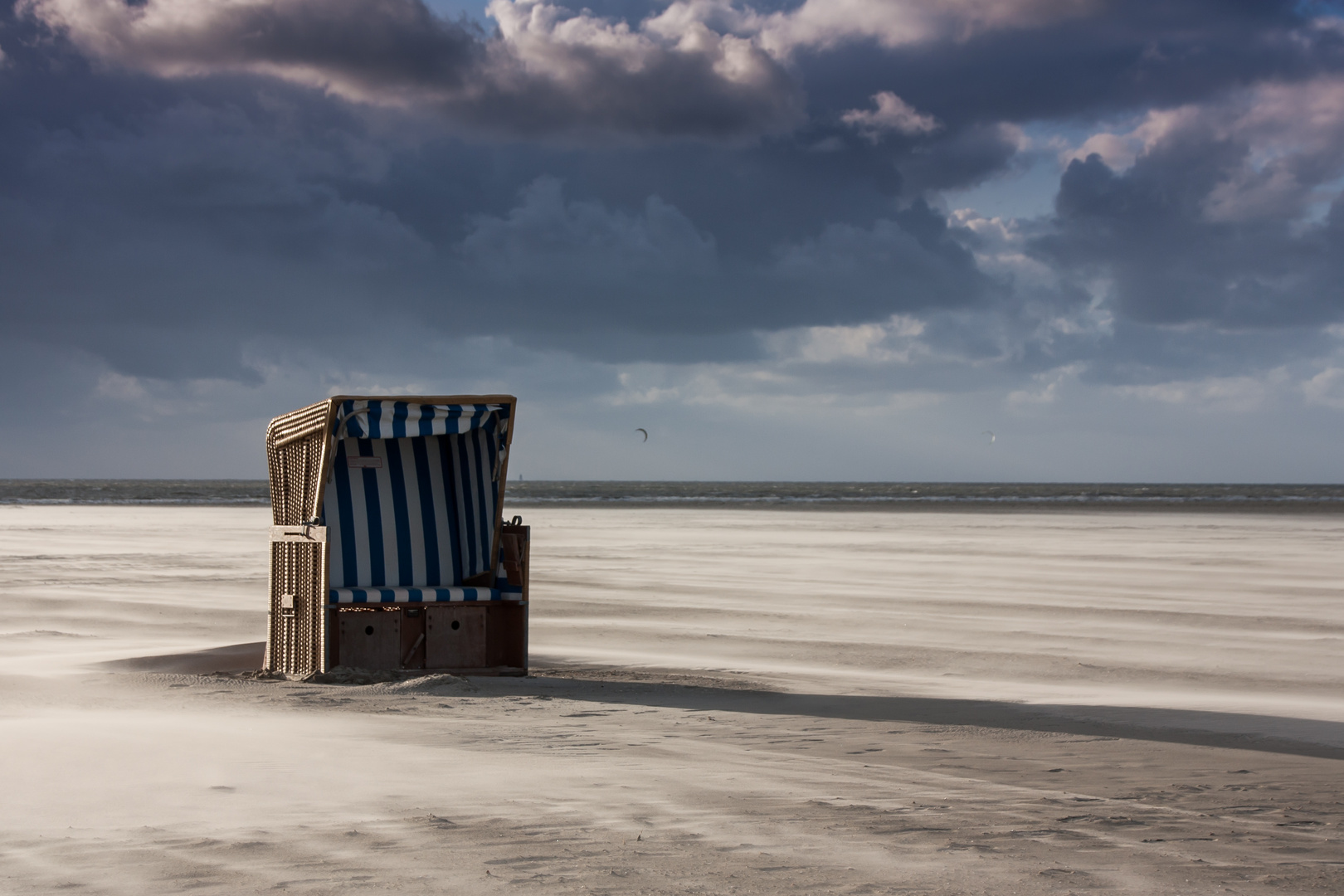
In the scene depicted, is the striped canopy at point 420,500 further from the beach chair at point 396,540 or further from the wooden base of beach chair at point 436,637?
the wooden base of beach chair at point 436,637

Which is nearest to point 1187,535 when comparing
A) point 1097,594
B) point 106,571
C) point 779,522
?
point 779,522

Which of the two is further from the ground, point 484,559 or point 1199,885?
point 484,559

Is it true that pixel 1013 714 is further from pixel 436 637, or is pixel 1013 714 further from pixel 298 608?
pixel 298 608

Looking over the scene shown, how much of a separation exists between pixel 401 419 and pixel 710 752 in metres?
3.68

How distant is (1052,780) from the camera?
17.7ft

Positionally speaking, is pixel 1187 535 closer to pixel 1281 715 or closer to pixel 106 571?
pixel 1281 715

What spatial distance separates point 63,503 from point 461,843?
5226 centimetres

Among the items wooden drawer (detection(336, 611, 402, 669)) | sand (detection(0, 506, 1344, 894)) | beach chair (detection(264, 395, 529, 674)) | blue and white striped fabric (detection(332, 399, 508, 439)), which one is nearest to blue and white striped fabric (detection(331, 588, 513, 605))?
beach chair (detection(264, 395, 529, 674))

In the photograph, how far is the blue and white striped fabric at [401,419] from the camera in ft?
26.2

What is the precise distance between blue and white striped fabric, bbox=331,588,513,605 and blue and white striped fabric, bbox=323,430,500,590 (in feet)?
1.83

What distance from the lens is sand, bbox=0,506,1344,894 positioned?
12.6 feet

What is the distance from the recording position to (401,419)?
812cm

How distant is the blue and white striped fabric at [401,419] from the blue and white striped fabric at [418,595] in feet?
3.87

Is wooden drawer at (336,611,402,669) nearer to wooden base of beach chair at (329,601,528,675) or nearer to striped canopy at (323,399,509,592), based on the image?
wooden base of beach chair at (329,601,528,675)
